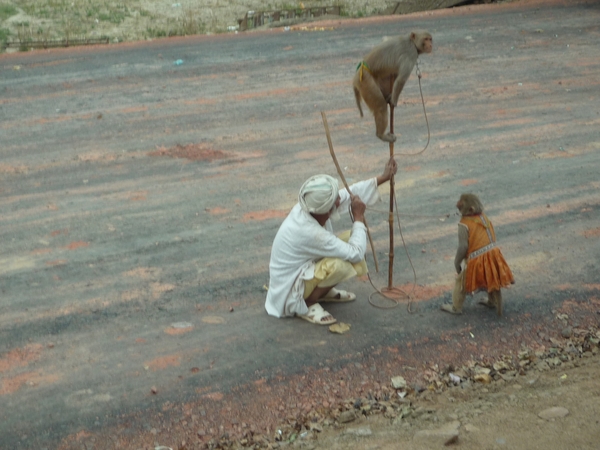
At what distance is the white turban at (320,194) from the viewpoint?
5.47m

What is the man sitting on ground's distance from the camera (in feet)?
18.2

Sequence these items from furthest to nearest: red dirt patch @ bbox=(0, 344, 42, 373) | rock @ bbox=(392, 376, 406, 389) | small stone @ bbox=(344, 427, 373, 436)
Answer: red dirt patch @ bbox=(0, 344, 42, 373) → rock @ bbox=(392, 376, 406, 389) → small stone @ bbox=(344, 427, 373, 436)

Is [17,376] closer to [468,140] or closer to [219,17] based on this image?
[468,140]

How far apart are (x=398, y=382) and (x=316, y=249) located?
1.17 meters

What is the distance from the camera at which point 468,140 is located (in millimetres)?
9938

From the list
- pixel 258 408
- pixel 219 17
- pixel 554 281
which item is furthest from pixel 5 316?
pixel 219 17

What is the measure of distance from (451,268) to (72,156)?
5.55m

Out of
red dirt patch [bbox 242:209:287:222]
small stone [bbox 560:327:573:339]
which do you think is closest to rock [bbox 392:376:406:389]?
small stone [bbox 560:327:573:339]

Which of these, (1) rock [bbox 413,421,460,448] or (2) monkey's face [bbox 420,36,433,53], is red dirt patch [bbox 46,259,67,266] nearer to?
(2) monkey's face [bbox 420,36,433,53]

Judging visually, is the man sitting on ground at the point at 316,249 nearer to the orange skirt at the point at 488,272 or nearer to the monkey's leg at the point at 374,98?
the monkey's leg at the point at 374,98

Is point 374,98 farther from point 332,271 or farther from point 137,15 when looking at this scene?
point 137,15

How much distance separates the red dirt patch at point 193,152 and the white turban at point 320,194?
14.1 ft

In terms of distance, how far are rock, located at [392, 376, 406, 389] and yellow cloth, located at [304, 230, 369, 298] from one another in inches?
33.4

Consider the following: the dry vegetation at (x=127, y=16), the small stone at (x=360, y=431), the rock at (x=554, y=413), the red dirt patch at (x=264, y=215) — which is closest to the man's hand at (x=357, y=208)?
the small stone at (x=360, y=431)
